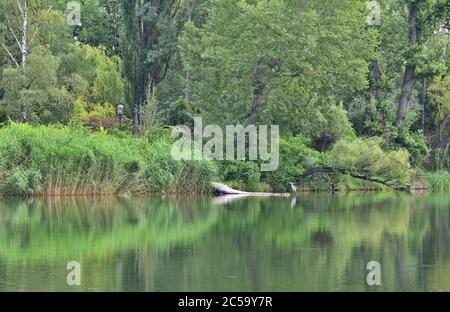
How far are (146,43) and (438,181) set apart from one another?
1513cm

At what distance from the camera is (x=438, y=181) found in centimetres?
4369

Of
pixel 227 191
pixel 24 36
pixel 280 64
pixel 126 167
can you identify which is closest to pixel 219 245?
pixel 126 167

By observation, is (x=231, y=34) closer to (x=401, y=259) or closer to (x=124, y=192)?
(x=124, y=192)

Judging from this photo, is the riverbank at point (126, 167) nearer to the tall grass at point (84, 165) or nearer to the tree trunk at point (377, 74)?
the tall grass at point (84, 165)

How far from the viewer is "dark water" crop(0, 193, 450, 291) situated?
13.1 metres

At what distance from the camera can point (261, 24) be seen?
37.0m

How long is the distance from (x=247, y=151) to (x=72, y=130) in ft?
23.9

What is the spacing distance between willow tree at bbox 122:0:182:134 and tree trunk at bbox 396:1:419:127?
1110 cm

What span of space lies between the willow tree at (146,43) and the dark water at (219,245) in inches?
616

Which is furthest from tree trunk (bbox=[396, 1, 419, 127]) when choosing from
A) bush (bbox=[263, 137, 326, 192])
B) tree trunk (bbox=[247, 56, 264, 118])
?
tree trunk (bbox=[247, 56, 264, 118])

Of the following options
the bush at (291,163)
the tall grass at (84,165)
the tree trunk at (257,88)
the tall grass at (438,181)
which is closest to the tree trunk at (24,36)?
the tall grass at (84,165)

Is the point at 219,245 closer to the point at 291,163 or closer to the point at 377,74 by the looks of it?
the point at 291,163
